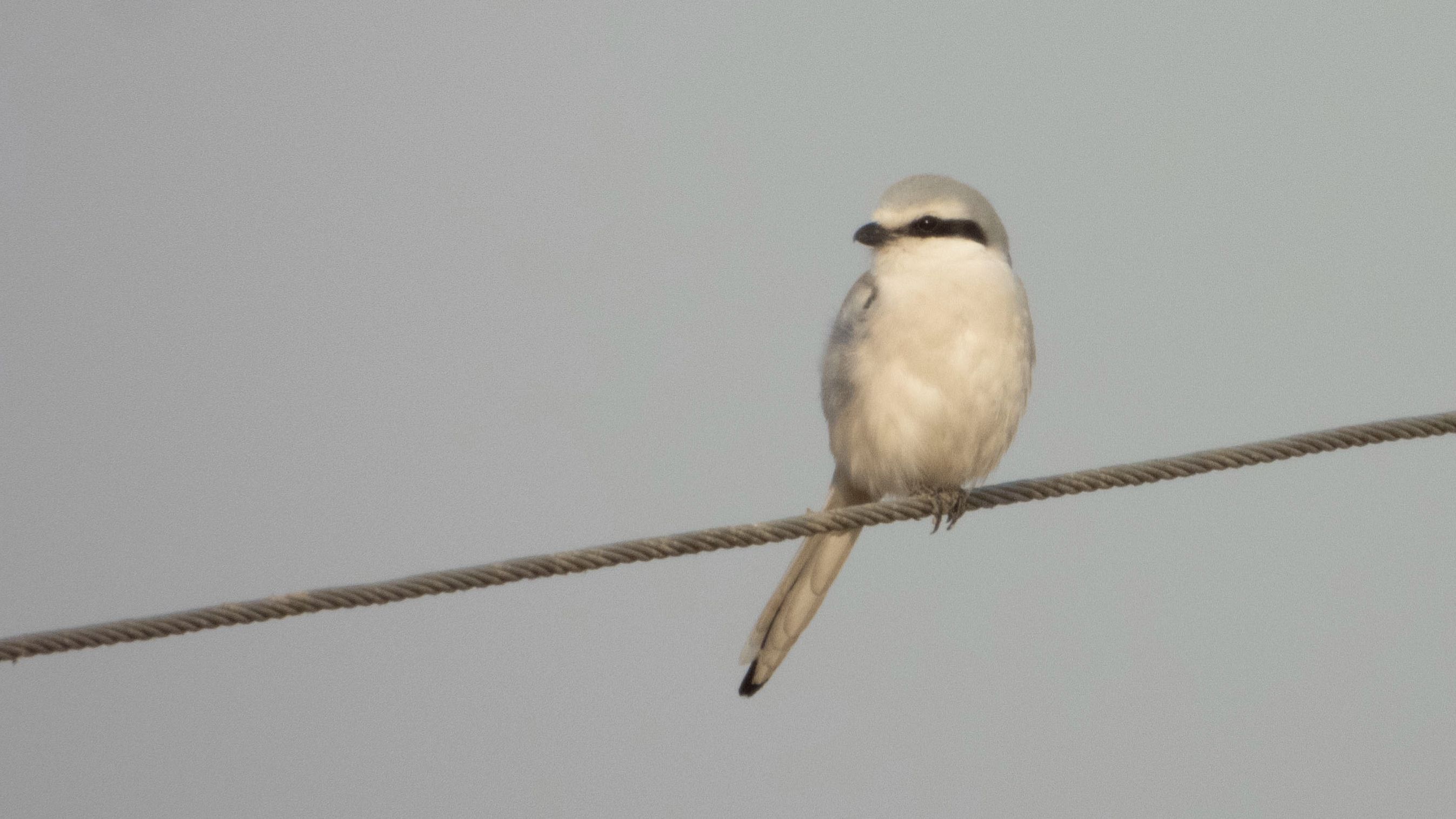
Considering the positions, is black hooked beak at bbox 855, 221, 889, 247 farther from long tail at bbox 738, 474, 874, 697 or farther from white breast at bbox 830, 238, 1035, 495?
long tail at bbox 738, 474, 874, 697

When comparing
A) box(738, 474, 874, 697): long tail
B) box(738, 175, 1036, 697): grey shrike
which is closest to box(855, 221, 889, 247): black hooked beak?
box(738, 175, 1036, 697): grey shrike

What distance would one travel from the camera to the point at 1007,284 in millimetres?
4941

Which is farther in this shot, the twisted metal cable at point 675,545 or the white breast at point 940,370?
the white breast at point 940,370

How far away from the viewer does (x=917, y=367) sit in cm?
482

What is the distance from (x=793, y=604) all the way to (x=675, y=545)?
64.3 inches

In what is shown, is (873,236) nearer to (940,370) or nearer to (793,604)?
(940,370)

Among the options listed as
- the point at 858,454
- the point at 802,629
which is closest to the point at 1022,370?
the point at 858,454

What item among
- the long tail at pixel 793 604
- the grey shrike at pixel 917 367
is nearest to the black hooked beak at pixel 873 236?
the grey shrike at pixel 917 367

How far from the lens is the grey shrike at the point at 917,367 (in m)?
4.80

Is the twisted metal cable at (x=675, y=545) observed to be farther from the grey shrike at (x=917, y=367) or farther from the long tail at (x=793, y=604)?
the long tail at (x=793, y=604)

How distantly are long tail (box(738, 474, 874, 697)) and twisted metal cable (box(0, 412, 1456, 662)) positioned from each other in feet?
2.42

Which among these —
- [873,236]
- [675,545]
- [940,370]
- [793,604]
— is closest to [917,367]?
[940,370]

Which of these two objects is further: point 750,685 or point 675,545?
point 750,685

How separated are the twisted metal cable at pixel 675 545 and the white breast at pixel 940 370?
16.8 inches
